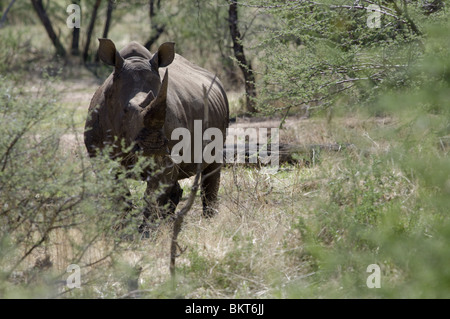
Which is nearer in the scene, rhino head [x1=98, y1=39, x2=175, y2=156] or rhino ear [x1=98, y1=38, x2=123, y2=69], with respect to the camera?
rhino head [x1=98, y1=39, x2=175, y2=156]

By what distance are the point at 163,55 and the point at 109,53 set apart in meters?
0.55

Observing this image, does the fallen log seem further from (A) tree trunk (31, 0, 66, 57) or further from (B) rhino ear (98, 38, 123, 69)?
(A) tree trunk (31, 0, 66, 57)

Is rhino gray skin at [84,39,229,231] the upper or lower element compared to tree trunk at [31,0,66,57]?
lower

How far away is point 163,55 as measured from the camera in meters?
6.92

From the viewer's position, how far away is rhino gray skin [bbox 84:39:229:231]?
5.88 m

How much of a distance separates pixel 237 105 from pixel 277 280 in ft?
30.1

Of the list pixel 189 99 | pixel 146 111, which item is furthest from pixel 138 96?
pixel 189 99

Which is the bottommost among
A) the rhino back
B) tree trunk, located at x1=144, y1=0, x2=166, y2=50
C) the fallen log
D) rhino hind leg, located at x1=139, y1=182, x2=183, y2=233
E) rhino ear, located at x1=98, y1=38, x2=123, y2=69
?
rhino hind leg, located at x1=139, y1=182, x2=183, y2=233

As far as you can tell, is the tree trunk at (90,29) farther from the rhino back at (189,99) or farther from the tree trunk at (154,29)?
the rhino back at (189,99)

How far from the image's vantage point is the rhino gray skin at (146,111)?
19.3ft

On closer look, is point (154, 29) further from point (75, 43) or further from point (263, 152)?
point (263, 152)

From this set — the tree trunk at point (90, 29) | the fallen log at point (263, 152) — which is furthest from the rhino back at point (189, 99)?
the tree trunk at point (90, 29)

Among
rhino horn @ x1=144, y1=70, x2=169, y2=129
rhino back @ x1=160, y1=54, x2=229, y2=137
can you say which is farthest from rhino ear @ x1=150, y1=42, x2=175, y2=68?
rhino horn @ x1=144, y1=70, x2=169, y2=129
